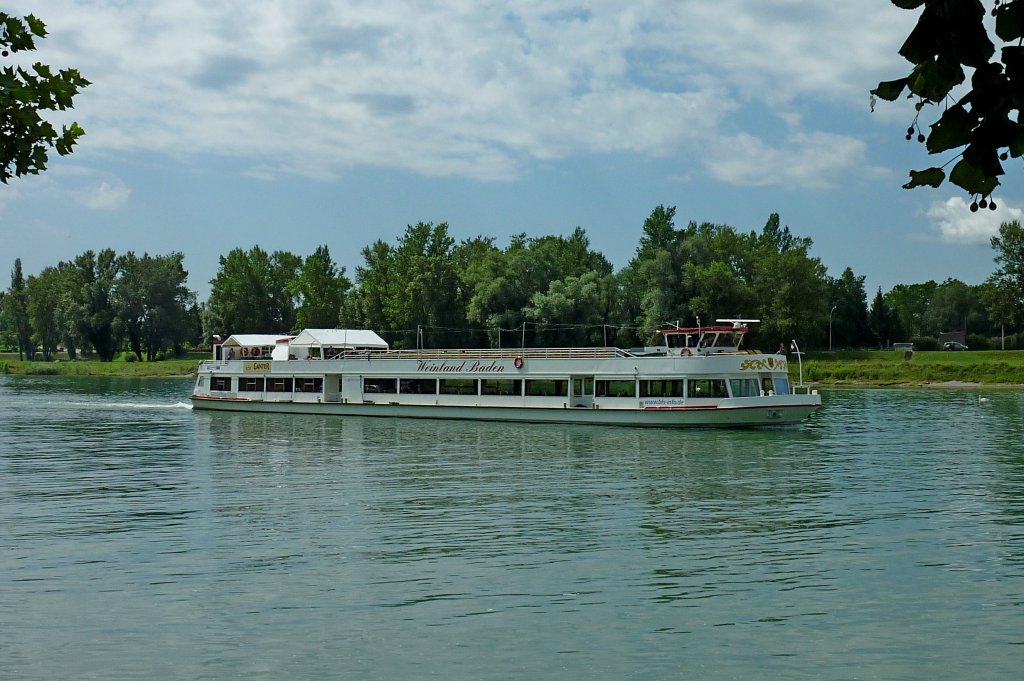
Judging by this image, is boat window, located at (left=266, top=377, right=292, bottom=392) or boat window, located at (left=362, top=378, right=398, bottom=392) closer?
boat window, located at (left=362, top=378, right=398, bottom=392)

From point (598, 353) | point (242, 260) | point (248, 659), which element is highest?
point (242, 260)

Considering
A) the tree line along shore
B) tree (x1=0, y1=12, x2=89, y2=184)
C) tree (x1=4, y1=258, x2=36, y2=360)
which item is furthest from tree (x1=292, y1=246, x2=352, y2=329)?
tree (x1=0, y1=12, x2=89, y2=184)

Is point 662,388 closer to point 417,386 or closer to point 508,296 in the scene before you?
point 417,386

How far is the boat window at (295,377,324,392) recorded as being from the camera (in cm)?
6375

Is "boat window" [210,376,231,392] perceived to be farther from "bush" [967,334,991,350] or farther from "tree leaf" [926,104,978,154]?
"bush" [967,334,991,350]

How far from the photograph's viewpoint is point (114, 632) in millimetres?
16172

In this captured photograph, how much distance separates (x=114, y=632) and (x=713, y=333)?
3866 centimetres

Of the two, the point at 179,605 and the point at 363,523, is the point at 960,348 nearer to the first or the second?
the point at 363,523

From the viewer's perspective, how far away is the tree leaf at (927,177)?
5793 mm

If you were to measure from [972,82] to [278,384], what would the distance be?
2469 inches

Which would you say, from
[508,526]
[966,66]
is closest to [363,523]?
[508,526]

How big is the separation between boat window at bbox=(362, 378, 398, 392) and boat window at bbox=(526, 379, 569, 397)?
30.9 ft

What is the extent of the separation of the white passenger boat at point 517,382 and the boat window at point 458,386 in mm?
68

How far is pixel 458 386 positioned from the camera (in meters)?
58.7
